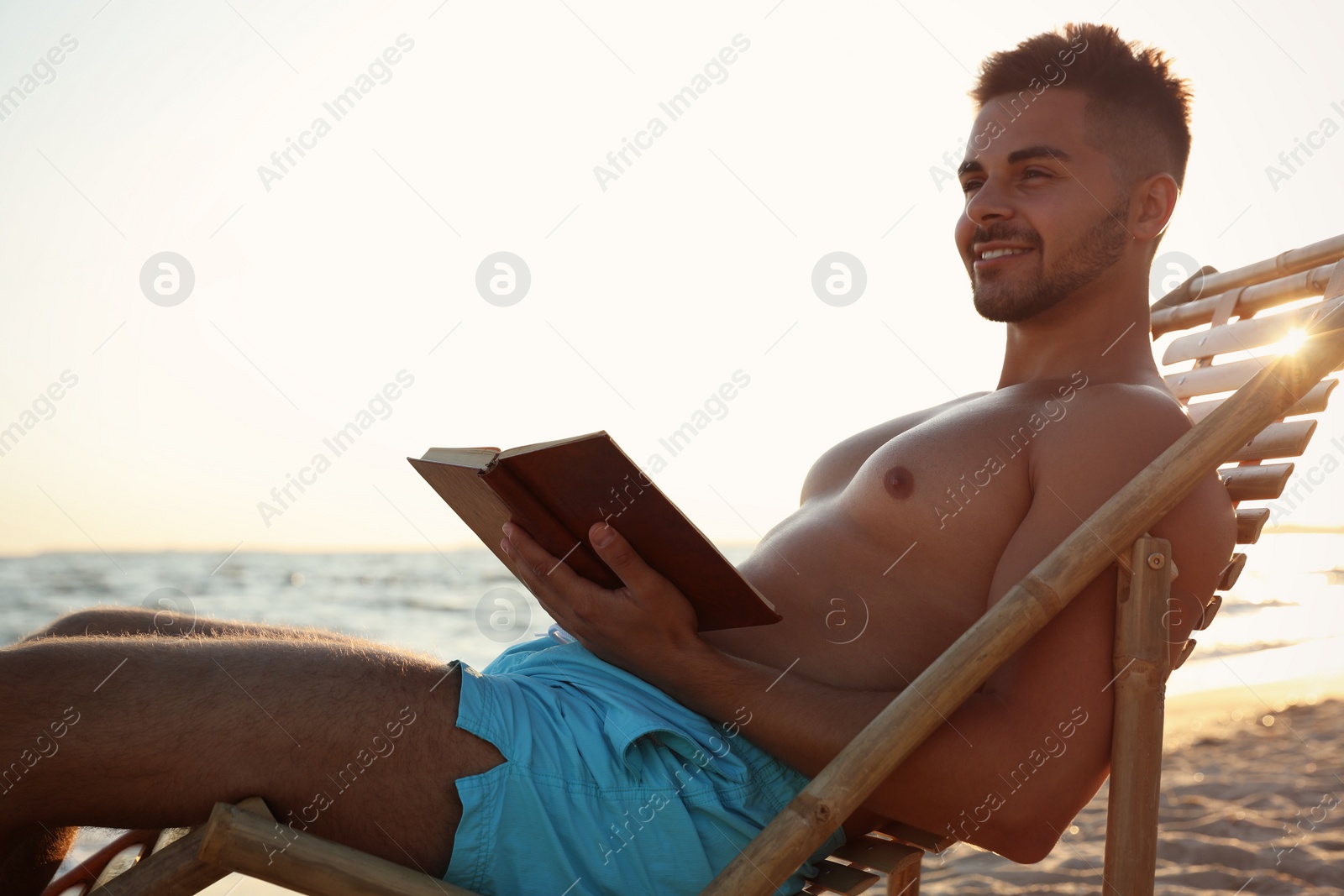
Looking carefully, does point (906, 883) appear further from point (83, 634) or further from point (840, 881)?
point (83, 634)

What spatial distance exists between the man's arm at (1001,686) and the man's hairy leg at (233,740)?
0.28m

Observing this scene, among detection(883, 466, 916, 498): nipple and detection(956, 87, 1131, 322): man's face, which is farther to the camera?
detection(956, 87, 1131, 322): man's face

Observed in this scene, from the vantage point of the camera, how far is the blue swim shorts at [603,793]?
1.20 meters

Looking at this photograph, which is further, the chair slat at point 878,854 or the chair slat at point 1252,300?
the chair slat at point 1252,300

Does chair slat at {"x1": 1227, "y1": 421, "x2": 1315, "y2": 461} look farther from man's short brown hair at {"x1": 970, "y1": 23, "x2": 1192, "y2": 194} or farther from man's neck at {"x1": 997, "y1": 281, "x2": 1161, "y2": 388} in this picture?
man's short brown hair at {"x1": 970, "y1": 23, "x2": 1192, "y2": 194}

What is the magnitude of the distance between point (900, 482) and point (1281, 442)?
925 millimetres

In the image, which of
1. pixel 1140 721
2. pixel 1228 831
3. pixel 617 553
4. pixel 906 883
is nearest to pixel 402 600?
pixel 1228 831

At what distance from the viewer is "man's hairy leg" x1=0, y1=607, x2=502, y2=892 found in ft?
3.48

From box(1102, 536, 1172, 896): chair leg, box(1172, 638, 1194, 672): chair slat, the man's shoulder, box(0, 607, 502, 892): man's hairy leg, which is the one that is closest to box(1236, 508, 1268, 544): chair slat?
box(1172, 638, 1194, 672): chair slat

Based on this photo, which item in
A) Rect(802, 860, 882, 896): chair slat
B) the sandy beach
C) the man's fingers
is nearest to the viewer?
the man's fingers

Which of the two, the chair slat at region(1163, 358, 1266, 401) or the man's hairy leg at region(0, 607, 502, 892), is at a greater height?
the man's hairy leg at region(0, 607, 502, 892)

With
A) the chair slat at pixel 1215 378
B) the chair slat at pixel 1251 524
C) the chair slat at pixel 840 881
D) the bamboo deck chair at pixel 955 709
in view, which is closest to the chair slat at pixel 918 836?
the bamboo deck chair at pixel 955 709

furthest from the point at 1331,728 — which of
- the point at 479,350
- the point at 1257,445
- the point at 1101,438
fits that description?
the point at 479,350

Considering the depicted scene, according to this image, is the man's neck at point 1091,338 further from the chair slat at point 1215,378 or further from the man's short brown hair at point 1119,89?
the chair slat at point 1215,378
